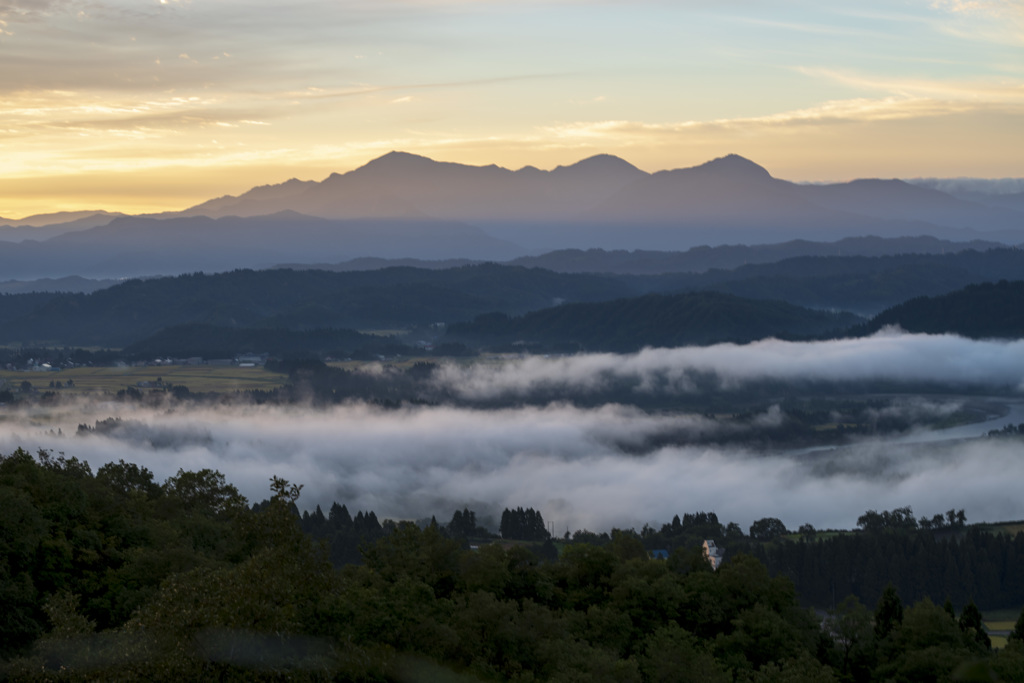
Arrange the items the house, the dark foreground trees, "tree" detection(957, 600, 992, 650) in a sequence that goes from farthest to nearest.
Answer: the house
"tree" detection(957, 600, 992, 650)
the dark foreground trees

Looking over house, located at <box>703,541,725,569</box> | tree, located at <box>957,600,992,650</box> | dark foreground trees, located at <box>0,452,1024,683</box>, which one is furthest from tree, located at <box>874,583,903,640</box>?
house, located at <box>703,541,725,569</box>

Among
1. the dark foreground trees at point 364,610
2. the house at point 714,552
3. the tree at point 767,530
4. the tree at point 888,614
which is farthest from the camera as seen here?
the tree at point 767,530

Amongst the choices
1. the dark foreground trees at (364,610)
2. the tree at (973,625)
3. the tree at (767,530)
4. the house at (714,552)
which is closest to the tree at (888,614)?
the dark foreground trees at (364,610)

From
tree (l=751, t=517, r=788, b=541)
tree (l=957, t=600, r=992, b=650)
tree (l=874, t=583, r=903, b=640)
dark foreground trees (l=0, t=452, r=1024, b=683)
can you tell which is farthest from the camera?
tree (l=751, t=517, r=788, b=541)

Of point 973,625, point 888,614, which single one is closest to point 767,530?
point 973,625

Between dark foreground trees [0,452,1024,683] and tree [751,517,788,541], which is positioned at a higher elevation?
dark foreground trees [0,452,1024,683]

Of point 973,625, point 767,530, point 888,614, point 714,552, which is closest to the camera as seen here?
point 973,625

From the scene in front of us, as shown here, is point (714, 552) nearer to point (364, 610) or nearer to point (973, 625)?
point (973, 625)

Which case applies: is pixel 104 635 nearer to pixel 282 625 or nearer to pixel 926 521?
pixel 282 625

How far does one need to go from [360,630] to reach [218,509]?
35.2m

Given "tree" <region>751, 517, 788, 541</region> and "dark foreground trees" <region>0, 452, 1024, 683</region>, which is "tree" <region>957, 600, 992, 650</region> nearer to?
"dark foreground trees" <region>0, 452, 1024, 683</region>

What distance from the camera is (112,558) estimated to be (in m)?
→ 58.3

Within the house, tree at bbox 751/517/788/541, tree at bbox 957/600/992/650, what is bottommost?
tree at bbox 751/517/788/541

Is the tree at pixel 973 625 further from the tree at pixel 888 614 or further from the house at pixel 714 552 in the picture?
the house at pixel 714 552
